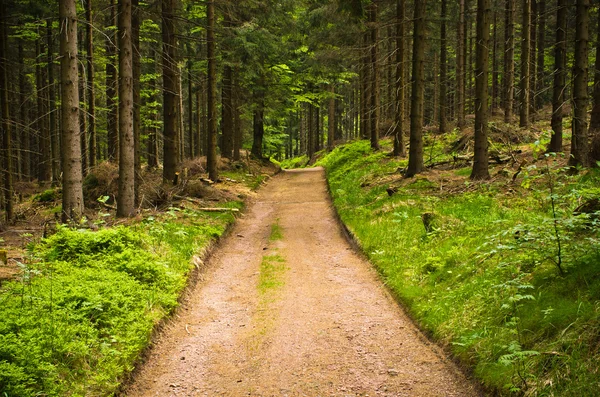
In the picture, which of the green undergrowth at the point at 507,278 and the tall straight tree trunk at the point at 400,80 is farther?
the tall straight tree trunk at the point at 400,80

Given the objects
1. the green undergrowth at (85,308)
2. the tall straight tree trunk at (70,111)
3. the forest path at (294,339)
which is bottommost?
the forest path at (294,339)

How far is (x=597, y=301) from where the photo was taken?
4.61 meters

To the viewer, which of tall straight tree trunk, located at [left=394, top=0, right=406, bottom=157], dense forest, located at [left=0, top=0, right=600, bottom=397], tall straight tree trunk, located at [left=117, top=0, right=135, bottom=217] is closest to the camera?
dense forest, located at [left=0, top=0, right=600, bottom=397]

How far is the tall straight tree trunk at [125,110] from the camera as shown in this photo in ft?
38.4

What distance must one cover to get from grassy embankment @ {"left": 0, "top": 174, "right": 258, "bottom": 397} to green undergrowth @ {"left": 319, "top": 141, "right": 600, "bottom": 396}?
13.9ft

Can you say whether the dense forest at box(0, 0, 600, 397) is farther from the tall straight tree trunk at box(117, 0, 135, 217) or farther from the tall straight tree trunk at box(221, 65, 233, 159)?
the tall straight tree trunk at box(221, 65, 233, 159)

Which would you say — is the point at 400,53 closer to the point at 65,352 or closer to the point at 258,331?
the point at 258,331

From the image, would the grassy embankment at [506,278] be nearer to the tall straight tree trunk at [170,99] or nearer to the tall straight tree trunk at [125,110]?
the tall straight tree trunk at [125,110]

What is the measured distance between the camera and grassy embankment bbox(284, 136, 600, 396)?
425cm

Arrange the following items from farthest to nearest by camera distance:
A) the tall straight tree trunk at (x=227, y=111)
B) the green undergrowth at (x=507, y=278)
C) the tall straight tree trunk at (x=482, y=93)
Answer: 1. the tall straight tree trunk at (x=227, y=111)
2. the tall straight tree trunk at (x=482, y=93)
3. the green undergrowth at (x=507, y=278)

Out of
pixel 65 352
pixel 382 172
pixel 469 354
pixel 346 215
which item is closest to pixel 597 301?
pixel 469 354

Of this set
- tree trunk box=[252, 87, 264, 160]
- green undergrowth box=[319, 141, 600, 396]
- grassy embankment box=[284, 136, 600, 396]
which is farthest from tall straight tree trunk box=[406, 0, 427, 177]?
tree trunk box=[252, 87, 264, 160]

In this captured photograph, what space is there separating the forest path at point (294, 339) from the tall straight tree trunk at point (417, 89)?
6645 mm

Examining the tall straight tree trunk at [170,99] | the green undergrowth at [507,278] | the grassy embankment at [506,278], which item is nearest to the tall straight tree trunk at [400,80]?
the grassy embankment at [506,278]
